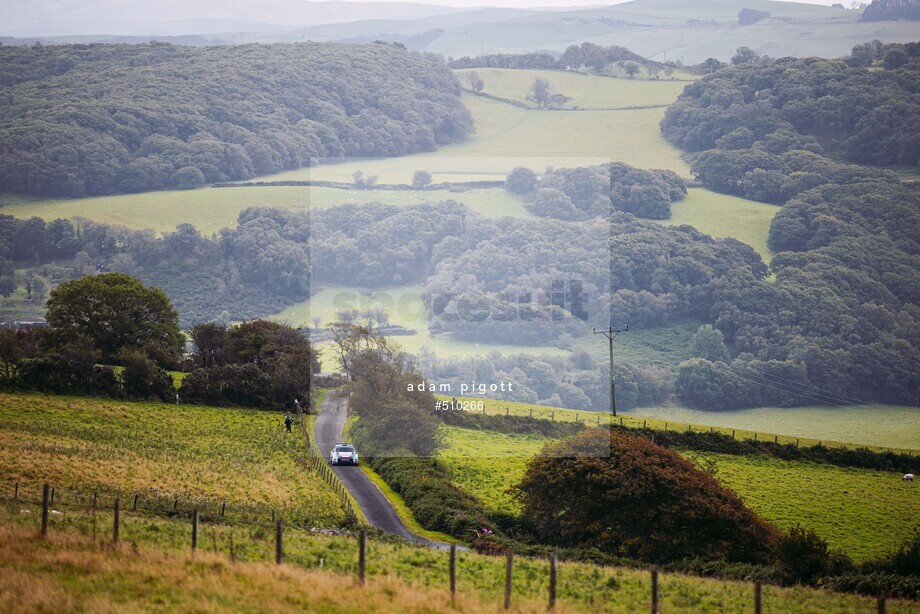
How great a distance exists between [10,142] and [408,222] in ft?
249

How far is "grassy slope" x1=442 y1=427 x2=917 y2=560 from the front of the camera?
42456mm

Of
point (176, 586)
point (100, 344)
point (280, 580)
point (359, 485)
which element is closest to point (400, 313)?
point (100, 344)

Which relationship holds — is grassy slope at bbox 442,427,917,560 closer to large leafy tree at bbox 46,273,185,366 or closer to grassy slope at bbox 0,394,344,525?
grassy slope at bbox 0,394,344,525

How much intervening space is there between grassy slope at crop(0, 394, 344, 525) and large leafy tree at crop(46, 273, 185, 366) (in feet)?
36.3

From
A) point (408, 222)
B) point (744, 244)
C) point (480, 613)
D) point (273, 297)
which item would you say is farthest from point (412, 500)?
point (744, 244)

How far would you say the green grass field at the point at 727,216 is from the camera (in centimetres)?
15975

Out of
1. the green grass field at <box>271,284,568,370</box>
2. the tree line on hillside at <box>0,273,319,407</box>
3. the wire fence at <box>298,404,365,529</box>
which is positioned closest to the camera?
the wire fence at <box>298,404,365,529</box>

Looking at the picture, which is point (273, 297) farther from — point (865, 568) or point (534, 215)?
point (865, 568)

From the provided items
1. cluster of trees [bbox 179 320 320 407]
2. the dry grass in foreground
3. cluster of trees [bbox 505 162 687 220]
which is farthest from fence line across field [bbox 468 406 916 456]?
cluster of trees [bbox 505 162 687 220]

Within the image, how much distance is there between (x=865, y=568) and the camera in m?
32.1

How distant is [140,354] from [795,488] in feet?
112

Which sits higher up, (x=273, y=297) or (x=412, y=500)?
(x=412, y=500)

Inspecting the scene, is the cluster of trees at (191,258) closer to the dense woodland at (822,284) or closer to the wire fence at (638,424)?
the dense woodland at (822,284)

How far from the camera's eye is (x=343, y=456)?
47062 mm
